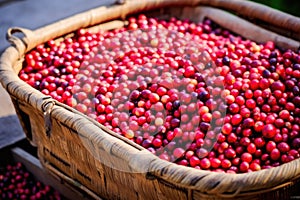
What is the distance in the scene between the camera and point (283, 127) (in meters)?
1.52

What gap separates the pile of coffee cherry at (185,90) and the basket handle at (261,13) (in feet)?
0.36

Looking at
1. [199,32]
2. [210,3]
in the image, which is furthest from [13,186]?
[210,3]

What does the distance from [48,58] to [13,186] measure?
0.57 metres

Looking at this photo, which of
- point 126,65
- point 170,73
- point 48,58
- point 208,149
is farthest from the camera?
point 48,58

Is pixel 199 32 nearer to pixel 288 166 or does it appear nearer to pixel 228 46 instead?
pixel 228 46

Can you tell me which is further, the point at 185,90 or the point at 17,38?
the point at 17,38

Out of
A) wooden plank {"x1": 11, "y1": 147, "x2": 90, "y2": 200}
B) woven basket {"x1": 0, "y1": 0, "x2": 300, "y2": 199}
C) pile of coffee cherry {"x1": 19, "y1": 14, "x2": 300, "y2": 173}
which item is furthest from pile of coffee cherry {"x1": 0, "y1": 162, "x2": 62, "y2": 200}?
pile of coffee cherry {"x1": 19, "y1": 14, "x2": 300, "y2": 173}

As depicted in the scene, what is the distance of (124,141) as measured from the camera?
141 cm

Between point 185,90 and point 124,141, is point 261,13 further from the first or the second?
point 124,141

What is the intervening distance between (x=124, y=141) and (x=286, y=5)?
8.05 feet

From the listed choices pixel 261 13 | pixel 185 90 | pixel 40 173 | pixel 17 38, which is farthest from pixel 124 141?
pixel 261 13

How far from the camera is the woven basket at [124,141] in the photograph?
1220mm

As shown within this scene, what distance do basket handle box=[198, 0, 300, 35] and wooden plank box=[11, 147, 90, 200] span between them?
109 cm

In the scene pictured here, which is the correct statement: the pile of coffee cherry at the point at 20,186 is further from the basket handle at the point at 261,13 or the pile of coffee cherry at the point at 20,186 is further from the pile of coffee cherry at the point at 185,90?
the basket handle at the point at 261,13
